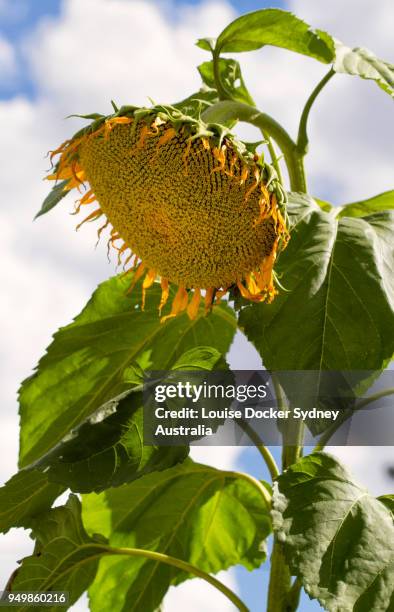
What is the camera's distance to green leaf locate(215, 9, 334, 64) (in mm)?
1703

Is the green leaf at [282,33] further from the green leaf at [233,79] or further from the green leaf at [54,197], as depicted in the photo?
the green leaf at [54,197]

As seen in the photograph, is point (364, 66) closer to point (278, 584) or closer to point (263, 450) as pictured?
point (263, 450)

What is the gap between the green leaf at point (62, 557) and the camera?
6.14 feet

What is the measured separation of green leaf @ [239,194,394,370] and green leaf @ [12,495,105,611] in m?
0.64

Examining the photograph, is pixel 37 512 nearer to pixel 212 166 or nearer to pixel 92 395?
pixel 92 395

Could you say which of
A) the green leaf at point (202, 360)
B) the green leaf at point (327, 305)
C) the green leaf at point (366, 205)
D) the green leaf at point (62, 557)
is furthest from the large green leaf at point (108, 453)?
the green leaf at point (366, 205)

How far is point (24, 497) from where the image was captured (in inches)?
72.4

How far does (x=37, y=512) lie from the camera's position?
190 centimetres

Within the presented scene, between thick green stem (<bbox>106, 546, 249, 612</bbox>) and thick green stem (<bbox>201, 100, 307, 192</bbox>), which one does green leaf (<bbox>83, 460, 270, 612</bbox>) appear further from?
thick green stem (<bbox>201, 100, 307, 192</bbox>)

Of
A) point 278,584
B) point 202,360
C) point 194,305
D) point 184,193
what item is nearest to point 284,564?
point 278,584

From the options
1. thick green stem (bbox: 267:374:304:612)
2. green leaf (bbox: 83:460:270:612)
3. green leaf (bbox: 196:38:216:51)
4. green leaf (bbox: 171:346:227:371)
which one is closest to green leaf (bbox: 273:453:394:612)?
thick green stem (bbox: 267:374:304:612)

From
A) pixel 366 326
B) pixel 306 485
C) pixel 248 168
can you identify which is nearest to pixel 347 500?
pixel 306 485

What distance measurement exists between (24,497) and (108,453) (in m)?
0.38

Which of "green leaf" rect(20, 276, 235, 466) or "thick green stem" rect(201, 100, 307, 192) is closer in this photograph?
"thick green stem" rect(201, 100, 307, 192)
